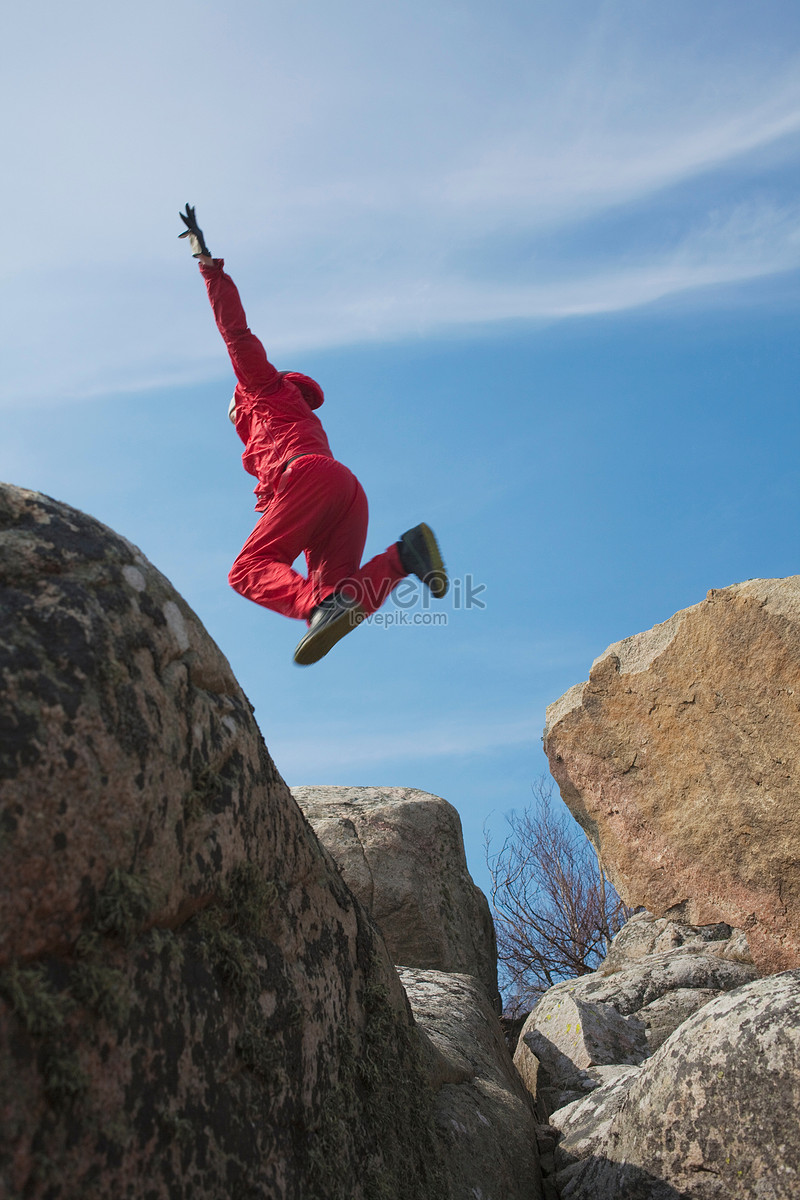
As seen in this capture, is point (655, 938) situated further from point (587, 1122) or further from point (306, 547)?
point (306, 547)

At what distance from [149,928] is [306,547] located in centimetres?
332

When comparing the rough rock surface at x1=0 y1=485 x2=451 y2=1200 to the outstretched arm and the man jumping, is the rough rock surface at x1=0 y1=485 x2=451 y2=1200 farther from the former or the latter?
the outstretched arm

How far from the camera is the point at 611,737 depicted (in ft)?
23.4

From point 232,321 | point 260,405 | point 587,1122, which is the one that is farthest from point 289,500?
point 587,1122

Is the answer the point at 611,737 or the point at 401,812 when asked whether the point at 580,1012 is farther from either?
the point at 611,737

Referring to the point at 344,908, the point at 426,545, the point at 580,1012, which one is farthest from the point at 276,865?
the point at 580,1012

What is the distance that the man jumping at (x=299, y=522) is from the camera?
479cm

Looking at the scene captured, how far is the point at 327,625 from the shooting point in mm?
4477

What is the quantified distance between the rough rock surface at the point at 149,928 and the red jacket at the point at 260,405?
114 inches

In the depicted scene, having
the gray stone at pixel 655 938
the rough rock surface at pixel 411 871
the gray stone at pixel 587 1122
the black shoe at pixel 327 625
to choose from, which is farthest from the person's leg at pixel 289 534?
the gray stone at pixel 655 938

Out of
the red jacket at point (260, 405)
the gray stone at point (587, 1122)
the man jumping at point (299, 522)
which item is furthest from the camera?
the red jacket at point (260, 405)

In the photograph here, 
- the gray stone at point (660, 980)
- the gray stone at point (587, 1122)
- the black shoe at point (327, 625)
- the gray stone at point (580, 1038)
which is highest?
the black shoe at point (327, 625)

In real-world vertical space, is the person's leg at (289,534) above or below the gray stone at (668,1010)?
above

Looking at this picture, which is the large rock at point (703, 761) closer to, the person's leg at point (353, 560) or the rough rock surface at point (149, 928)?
the person's leg at point (353, 560)
